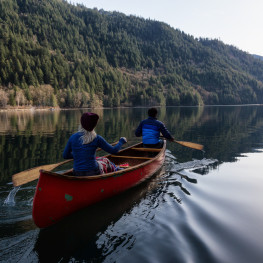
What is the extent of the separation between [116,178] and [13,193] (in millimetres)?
3306

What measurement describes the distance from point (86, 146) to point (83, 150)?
0.47 feet

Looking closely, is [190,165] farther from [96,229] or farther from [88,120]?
[88,120]

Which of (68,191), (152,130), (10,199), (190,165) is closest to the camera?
(68,191)

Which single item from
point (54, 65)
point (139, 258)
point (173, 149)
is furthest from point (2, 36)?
point (139, 258)

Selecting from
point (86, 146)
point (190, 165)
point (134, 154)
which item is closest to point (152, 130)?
point (134, 154)

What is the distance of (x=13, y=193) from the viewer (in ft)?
23.3

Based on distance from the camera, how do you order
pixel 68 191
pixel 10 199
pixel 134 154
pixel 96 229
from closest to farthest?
1. pixel 68 191
2. pixel 96 229
3. pixel 10 199
4. pixel 134 154

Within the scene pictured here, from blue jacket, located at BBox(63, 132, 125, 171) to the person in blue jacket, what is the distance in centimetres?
419

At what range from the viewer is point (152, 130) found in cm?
1037

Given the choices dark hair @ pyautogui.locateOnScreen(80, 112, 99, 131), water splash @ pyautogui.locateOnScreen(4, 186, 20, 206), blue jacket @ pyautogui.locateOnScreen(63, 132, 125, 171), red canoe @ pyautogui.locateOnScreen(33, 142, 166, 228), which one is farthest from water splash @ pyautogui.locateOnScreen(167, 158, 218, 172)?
water splash @ pyautogui.locateOnScreen(4, 186, 20, 206)

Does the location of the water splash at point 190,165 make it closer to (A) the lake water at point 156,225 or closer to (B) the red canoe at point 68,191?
(A) the lake water at point 156,225

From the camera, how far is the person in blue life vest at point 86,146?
5.46 m

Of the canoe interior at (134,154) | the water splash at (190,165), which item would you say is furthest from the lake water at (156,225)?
the canoe interior at (134,154)

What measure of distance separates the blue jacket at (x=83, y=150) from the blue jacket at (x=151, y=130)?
419 centimetres
